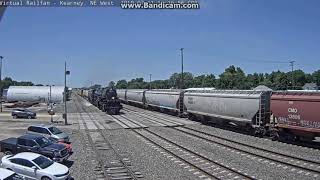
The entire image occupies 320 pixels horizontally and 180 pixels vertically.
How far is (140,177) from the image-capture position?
64.1 feet

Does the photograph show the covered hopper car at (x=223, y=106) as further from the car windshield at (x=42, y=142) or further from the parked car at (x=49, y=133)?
the car windshield at (x=42, y=142)

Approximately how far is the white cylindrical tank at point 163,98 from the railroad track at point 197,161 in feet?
68.8

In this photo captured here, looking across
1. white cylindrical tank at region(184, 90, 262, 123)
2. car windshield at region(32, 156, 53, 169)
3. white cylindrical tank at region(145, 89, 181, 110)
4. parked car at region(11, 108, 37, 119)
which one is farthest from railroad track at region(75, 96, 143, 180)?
parked car at region(11, 108, 37, 119)

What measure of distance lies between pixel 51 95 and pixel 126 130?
239 ft

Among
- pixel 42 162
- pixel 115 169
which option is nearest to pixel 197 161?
pixel 115 169

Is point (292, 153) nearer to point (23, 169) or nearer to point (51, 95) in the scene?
point (23, 169)

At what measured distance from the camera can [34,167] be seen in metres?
18.4

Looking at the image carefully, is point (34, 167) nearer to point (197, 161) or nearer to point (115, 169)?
point (115, 169)

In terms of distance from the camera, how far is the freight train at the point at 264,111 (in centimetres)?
2647

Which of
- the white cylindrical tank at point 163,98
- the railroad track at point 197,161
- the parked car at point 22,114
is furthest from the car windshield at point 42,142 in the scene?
the parked car at point 22,114

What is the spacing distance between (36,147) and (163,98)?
122ft

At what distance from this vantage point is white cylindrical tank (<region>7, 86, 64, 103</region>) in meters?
109

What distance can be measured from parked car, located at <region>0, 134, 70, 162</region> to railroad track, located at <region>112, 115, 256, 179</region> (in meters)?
6.54

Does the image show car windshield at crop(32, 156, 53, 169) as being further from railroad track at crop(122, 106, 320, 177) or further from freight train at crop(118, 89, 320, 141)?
freight train at crop(118, 89, 320, 141)
